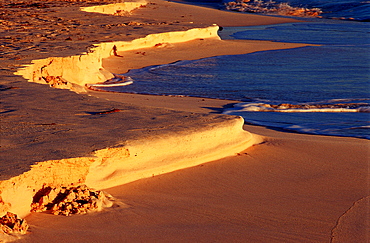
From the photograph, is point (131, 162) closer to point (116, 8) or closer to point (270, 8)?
point (116, 8)

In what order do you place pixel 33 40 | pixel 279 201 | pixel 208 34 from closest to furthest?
pixel 279 201 → pixel 33 40 → pixel 208 34

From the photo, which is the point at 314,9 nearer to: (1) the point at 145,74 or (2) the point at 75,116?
(1) the point at 145,74

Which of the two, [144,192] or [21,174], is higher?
[21,174]

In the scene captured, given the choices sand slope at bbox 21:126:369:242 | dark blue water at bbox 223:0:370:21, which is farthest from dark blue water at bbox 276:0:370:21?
sand slope at bbox 21:126:369:242

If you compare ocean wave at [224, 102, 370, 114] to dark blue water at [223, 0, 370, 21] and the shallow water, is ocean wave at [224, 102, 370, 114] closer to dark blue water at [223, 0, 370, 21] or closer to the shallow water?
the shallow water

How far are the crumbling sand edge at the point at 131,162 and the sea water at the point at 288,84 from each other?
6.26 ft

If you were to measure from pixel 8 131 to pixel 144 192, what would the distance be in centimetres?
122

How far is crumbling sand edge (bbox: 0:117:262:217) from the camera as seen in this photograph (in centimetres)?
312

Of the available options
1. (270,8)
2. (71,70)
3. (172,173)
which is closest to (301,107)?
(71,70)

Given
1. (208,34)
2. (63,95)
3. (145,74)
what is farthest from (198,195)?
(208,34)

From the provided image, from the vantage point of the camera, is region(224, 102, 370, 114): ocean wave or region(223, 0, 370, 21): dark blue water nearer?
region(224, 102, 370, 114): ocean wave

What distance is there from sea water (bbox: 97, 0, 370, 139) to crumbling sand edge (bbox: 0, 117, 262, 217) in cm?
191

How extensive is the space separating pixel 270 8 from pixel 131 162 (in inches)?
1047

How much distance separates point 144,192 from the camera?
3.61 m
